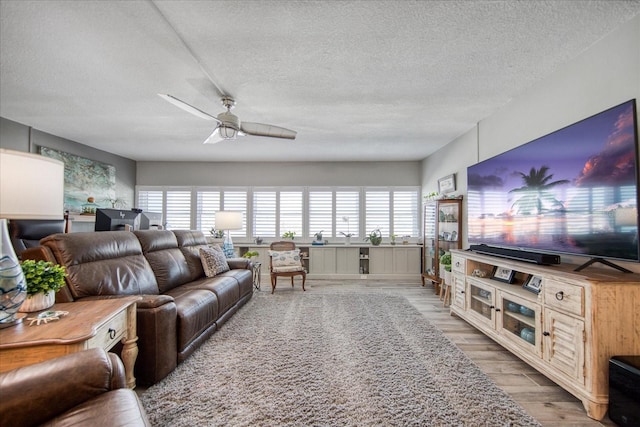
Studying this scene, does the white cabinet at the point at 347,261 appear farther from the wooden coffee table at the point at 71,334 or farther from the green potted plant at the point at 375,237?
the wooden coffee table at the point at 71,334

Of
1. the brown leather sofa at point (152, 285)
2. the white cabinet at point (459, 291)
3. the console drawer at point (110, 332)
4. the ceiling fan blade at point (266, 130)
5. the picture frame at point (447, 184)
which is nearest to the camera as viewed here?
the console drawer at point (110, 332)

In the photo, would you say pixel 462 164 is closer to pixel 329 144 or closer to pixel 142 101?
pixel 329 144

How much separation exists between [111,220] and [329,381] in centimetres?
275

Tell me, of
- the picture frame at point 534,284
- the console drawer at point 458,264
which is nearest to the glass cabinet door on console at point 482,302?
the console drawer at point 458,264

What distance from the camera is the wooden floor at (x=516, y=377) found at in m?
1.67

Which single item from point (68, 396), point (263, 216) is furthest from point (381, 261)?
point (68, 396)

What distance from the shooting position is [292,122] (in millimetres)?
3693

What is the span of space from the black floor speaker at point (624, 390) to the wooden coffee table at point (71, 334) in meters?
2.79

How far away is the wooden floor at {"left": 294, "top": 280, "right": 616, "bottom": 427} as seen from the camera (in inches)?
65.9

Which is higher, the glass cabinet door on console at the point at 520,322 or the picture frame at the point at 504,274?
the picture frame at the point at 504,274

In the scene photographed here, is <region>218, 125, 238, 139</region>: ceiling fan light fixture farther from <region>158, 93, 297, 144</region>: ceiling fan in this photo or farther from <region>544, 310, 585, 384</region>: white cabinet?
<region>544, 310, 585, 384</region>: white cabinet

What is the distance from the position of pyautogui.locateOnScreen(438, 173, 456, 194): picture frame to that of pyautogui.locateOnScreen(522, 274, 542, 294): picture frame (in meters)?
2.26

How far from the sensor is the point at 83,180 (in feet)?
15.4

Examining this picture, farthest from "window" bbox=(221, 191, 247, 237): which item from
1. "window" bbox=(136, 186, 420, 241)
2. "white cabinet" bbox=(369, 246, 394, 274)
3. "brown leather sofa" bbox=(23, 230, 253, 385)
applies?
"white cabinet" bbox=(369, 246, 394, 274)
